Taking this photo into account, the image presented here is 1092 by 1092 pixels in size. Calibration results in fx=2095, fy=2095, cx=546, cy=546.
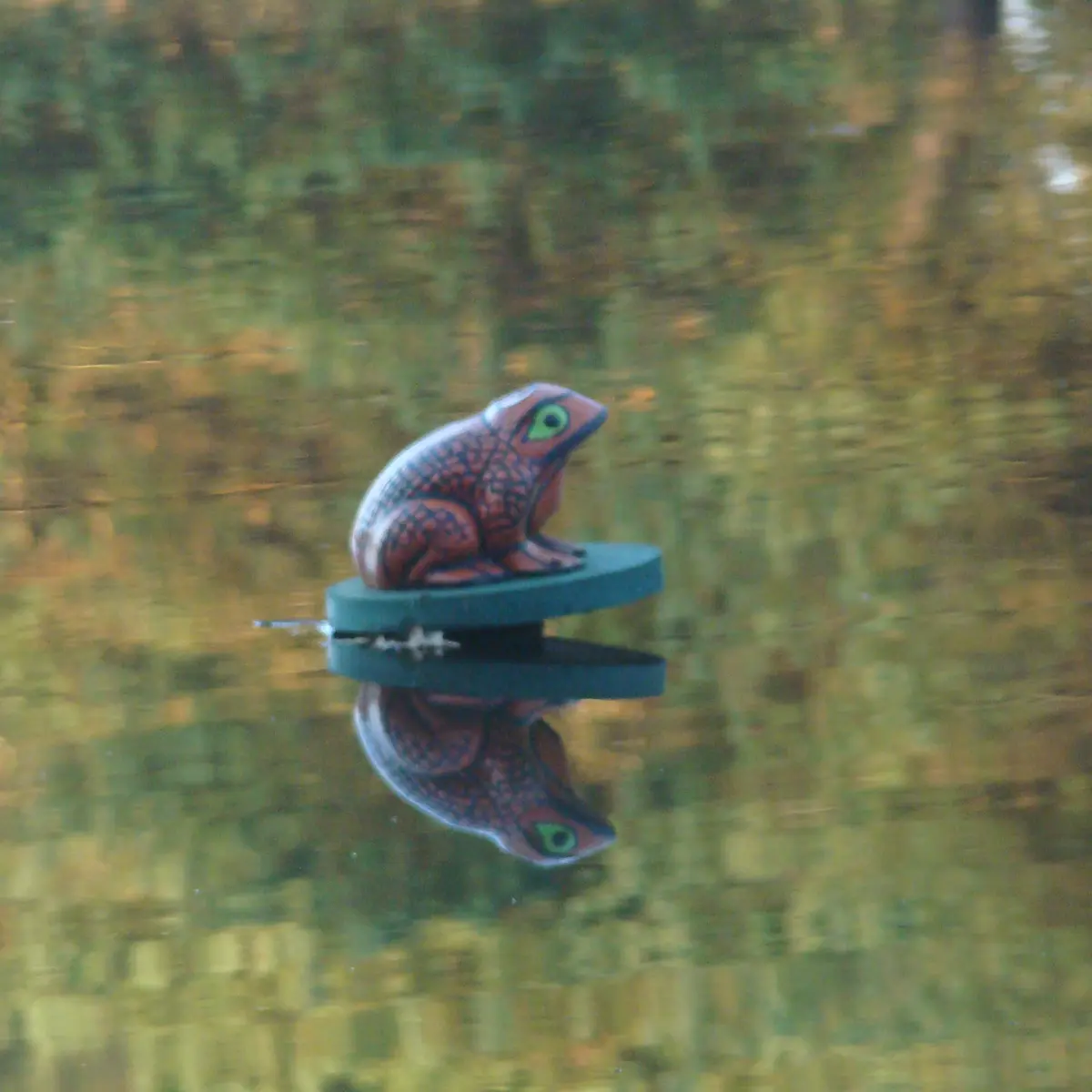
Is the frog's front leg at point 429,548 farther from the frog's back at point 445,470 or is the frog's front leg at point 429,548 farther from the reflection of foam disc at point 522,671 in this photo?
the reflection of foam disc at point 522,671

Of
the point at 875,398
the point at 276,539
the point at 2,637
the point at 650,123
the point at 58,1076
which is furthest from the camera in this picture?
the point at 650,123

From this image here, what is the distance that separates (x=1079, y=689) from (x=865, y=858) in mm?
1045

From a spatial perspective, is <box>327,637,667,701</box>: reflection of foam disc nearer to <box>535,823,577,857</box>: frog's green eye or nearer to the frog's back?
the frog's back

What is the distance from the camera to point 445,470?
507cm

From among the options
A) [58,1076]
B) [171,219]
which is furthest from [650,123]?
[58,1076]

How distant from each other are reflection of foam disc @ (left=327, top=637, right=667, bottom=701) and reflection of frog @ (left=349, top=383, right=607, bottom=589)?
19cm

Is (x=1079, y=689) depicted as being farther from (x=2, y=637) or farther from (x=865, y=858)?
(x=2, y=637)

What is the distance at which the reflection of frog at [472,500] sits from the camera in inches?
198

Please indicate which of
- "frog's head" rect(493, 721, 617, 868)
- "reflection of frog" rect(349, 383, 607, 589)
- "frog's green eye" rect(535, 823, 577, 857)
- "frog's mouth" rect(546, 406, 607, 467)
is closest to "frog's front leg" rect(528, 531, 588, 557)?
"reflection of frog" rect(349, 383, 607, 589)

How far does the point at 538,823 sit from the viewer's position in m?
4.02

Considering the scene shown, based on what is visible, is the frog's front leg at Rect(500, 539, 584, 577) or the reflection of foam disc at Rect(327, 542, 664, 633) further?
the frog's front leg at Rect(500, 539, 584, 577)

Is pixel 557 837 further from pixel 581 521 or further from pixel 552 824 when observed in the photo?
pixel 581 521

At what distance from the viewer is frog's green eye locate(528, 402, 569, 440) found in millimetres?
5117

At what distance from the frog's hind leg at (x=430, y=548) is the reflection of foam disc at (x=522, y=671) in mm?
180
